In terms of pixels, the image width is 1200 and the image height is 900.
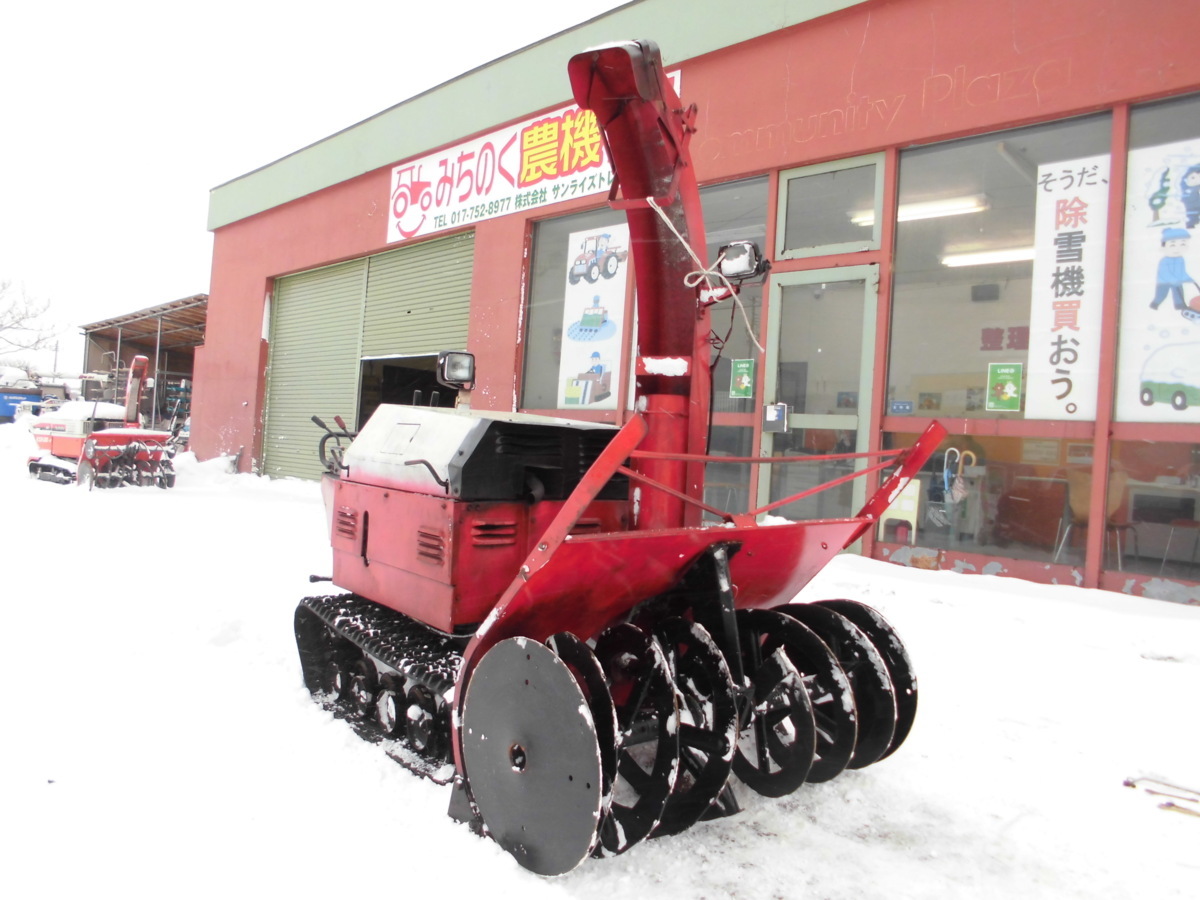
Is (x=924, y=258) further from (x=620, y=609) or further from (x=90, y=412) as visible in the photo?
(x=90, y=412)

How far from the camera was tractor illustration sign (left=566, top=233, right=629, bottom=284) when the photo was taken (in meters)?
9.16

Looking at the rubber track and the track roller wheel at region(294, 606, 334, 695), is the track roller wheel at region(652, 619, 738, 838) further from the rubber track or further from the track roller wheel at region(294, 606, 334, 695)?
the track roller wheel at region(294, 606, 334, 695)

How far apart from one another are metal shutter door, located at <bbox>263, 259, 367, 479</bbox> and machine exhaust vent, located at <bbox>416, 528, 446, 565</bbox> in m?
10.6

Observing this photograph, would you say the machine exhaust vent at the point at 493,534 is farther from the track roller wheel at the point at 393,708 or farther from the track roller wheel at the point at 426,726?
the track roller wheel at the point at 393,708

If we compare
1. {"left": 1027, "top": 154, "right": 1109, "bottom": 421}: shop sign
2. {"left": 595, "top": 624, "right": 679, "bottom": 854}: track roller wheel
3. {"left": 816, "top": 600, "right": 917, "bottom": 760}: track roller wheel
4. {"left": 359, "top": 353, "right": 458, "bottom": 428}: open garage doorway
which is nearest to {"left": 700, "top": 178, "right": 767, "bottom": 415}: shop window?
{"left": 1027, "top": 154, "right": 1109, "bottom": 421}: shop sign

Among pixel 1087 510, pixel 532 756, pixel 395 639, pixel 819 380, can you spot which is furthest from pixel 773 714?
pixel 819 380

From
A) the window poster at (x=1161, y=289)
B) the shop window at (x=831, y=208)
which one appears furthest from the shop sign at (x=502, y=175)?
the window poster at (x=1161, y=289)

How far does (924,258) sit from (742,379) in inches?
83.0

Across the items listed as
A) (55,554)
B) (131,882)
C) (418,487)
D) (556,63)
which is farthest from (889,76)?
(55,554)

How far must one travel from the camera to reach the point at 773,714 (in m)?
2.81

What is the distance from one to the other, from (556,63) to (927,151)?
5092 mm

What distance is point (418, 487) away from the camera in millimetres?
3156

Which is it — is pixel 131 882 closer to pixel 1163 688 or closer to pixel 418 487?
pixel 418 487

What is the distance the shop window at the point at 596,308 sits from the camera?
26.6 ft
